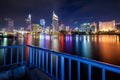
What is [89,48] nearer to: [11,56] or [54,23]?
[11,56]

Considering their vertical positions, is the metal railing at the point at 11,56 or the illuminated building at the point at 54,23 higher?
the illuminated building at the point at 54,23

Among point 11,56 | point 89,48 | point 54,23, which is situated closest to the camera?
point 11,56

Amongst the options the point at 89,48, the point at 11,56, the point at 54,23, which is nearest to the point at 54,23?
the point at 54,23

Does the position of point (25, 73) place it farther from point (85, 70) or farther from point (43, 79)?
point (85, 70)

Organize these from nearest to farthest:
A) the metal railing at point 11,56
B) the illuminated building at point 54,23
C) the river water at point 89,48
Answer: the metal railing at point 11,56 → the river water at point 89,48 → the illuminated building at point 54,23

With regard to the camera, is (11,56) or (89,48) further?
(89,48)

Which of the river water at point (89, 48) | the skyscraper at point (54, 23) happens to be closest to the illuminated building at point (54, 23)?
the skyscraper at point (54, 23)

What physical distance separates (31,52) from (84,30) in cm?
17788

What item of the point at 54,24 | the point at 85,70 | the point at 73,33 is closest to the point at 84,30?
the point at 73,33

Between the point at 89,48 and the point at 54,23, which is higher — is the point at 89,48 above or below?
below

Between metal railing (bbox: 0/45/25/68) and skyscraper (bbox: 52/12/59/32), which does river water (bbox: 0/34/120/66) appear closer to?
metal railing (bbox: 0/45/25/68)

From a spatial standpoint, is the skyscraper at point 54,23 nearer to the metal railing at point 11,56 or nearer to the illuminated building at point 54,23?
the illuminated building at point 54,23

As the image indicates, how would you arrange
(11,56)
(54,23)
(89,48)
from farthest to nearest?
1. (54,23)
2. (89,48)
3. (11,56)

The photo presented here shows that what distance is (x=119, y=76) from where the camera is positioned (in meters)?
9.80
